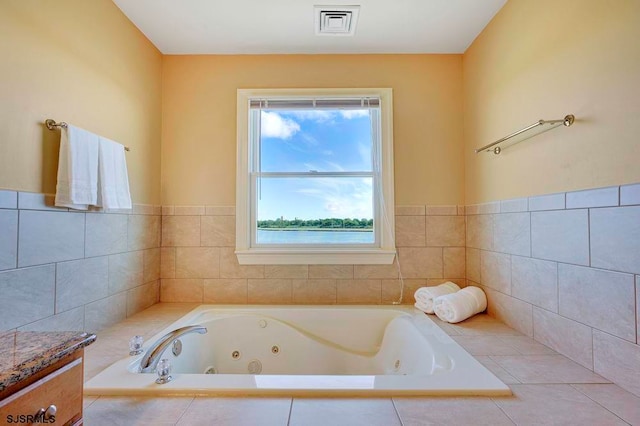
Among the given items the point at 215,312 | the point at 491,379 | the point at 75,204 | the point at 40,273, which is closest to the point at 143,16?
the point at 75,204

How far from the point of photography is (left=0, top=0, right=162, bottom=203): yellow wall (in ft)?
4.04

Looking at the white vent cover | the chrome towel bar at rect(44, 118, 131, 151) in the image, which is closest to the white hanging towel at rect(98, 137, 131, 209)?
the chrome towel bar at rect(44, 118, 131, 151)

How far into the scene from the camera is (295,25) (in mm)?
1980

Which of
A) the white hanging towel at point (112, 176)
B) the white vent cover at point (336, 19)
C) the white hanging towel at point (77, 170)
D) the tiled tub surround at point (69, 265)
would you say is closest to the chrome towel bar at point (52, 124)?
the white hanging towel at point (77, 170)

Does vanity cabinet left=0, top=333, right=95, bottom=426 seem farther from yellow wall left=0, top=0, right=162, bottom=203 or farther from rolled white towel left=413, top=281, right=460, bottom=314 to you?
rolled white towel left=413, top=281, right=460, bottom=314

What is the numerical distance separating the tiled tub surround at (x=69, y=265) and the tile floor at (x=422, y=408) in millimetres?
357

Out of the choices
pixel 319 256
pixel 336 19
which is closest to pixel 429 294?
pixel 319 256

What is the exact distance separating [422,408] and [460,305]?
97 cm

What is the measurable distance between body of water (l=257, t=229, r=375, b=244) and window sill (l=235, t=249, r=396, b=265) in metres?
0.11

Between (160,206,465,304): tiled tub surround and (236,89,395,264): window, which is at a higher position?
(236,89,395,264): window

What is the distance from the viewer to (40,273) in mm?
1333

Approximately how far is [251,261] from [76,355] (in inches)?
58.8

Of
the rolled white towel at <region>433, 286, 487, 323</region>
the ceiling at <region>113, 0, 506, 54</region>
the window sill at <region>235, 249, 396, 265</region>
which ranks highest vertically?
the ceiling at <region>113, 0, 506, 54</region>

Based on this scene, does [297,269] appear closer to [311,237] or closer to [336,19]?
[311,237]
